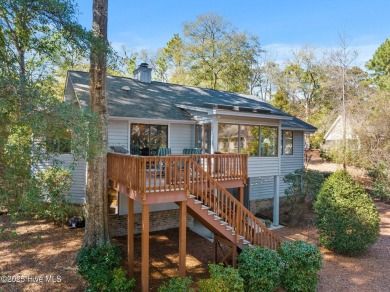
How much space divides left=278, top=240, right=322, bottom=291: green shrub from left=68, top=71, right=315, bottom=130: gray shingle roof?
565 cm

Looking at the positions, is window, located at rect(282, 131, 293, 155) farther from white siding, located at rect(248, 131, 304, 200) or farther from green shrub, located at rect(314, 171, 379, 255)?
green shrub, located at rect(314, 171, 379, 255)

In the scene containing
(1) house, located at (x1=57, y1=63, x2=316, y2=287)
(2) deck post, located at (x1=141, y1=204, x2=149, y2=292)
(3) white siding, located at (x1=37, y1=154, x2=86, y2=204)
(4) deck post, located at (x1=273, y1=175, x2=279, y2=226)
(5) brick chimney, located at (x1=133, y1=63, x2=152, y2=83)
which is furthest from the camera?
(5) brick chimney, located at (x1=133, y1=63, x2=152, y2=83)

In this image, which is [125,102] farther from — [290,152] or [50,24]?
[290,152]

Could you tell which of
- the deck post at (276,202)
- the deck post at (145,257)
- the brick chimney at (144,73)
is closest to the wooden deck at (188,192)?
the deck post at (145,257)

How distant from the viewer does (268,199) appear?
15.4m

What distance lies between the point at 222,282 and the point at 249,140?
685cm

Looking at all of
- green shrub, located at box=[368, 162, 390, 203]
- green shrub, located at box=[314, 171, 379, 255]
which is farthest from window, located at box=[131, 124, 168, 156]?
green shrub, located at box=[368, 162, 390, 203]

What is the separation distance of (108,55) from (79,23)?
1317 mm

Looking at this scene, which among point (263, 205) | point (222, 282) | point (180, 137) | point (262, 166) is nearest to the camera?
point (222, 282)

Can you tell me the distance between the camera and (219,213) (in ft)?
25.8

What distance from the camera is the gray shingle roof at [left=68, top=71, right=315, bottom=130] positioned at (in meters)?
10.5

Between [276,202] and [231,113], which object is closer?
[231,113]

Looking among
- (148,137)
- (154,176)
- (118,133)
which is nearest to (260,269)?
(154,176)

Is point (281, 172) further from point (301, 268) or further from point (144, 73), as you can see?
point (144, 73)
